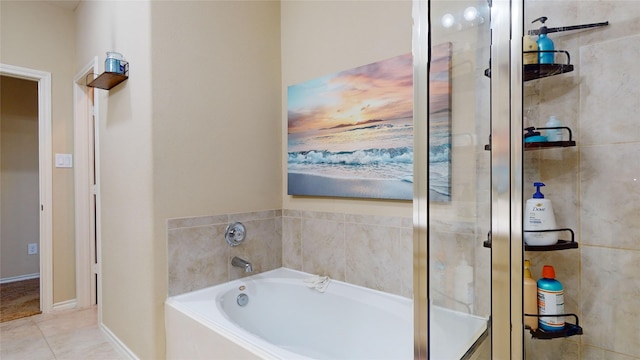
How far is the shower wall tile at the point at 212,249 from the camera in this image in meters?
1.93

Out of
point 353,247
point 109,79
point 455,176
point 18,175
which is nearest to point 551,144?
point 455,176

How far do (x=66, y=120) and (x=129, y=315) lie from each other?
1.93m

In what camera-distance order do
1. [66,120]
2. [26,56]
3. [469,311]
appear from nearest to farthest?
[469,311], [26,56], [66,120]

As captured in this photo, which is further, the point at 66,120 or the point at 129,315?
the point at 66,120

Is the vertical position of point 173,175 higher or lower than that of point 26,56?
lower

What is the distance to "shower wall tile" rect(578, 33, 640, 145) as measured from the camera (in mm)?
1177

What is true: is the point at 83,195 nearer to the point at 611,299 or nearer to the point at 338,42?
the point at 338,42

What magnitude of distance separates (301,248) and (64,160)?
229cm

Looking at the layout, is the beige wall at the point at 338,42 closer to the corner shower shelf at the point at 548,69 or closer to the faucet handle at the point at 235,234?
the faucet handle at the point at 235,234

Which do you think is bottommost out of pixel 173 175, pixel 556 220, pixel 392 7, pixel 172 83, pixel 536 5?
pixel 556 220

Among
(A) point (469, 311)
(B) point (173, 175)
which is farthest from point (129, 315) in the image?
(A) point (469, 311)

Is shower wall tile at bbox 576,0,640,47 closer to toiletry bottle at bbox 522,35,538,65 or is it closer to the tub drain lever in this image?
toiletry bottle at bbox 522,35,538,65

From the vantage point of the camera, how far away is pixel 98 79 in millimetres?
2111

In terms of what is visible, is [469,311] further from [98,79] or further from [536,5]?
[98,79]
